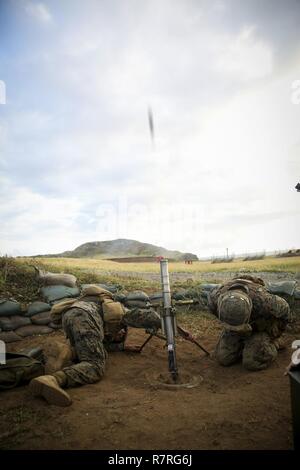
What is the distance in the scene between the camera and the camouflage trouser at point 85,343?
3805 millimetres

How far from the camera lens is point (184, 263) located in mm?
9531

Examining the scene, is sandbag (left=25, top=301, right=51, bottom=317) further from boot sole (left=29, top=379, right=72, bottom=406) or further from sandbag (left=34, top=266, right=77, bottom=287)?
boot sole (left=29, top=379, right=72, bottom=406)

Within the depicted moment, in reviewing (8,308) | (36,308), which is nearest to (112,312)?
(36,308)

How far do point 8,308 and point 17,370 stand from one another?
2.86 m

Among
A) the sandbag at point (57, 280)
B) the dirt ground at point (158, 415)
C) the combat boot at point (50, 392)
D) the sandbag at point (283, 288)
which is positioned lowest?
the dirt ground at point (158, 415)

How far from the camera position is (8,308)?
6.23 m

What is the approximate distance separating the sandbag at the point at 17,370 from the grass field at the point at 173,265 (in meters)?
5.37

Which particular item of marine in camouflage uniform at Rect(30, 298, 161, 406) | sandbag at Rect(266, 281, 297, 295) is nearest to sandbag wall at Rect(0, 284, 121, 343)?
marine in camouflage uniform at Rect(30, 298, 161, 406)

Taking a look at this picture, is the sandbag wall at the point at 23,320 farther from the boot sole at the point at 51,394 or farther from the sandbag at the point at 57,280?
the boot sole at the point at 51,394

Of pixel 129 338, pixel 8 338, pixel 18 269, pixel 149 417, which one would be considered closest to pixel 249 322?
pixel 149 417

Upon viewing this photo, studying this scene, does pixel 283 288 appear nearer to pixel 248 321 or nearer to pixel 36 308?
pixel 248 321

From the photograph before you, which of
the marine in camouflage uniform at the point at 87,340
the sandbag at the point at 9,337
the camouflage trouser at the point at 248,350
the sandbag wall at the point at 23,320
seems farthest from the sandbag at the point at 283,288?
the sandbag at the point at 9,337

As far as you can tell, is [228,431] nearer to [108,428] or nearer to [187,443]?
[187,443]
